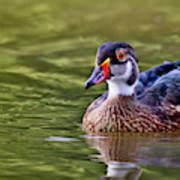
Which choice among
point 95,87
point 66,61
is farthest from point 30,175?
point 66,61

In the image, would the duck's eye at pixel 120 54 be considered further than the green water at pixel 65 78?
Yes

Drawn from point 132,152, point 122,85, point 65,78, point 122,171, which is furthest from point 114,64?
point 65,78

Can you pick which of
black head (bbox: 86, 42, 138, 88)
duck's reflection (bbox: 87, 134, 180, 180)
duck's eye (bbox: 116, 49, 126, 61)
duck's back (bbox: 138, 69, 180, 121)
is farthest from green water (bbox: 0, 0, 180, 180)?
duck's eye (bbox: 116, 49, 126, 61)

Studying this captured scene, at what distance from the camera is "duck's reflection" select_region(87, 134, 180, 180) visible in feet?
37.3

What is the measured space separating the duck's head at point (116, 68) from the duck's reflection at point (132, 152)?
26.0 inches

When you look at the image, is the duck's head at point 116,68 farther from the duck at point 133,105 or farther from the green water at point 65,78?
the green water at point 65,78

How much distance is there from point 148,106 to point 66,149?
1.68 m

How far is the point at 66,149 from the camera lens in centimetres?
1233

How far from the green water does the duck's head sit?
699 millimetres

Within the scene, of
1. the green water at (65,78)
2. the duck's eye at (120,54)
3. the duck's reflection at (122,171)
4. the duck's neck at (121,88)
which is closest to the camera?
the duck's reflection at (122,171)

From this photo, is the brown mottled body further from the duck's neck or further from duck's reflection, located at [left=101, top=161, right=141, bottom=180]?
duck's reflection, located at [left=101, top=161, right=141, bottom=180]

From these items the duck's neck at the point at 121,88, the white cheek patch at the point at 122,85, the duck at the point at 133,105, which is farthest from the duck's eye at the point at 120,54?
the duck's neck at the point at 121,88

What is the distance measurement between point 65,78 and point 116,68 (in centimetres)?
276

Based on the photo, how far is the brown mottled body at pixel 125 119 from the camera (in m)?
13.4
